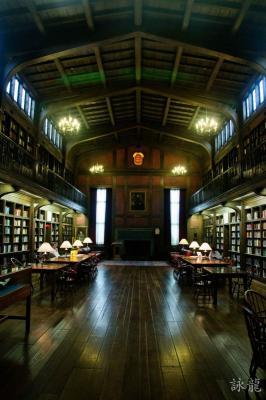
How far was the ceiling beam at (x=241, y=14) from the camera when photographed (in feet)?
22.7

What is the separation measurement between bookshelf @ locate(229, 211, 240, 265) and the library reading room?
8 centimetres

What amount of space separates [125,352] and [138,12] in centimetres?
779

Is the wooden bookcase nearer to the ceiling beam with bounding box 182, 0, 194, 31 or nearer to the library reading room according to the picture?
the library reading room

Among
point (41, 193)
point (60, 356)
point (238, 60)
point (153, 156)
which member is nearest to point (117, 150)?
point (153, 156)

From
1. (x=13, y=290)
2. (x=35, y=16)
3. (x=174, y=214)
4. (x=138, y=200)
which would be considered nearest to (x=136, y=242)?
(x=138, y=200)

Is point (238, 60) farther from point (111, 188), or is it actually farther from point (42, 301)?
point (111, 188)

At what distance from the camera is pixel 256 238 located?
9.77 m

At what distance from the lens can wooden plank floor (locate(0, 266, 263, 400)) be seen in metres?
2.68

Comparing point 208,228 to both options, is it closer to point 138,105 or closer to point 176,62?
point 138,105

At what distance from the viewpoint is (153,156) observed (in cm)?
1911

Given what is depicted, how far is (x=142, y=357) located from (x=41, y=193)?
7522 millimetres
